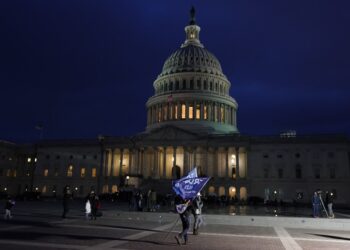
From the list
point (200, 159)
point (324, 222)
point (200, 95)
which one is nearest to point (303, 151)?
point (200, 159)

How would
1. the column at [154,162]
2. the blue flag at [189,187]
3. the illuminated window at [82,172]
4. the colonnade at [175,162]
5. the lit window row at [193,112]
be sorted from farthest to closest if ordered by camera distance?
the lit window row at [193,112]
the illuminated window at [82,172]
the column at [154,162]
the colonnade at [175,162]
the blue flag at [189,187]

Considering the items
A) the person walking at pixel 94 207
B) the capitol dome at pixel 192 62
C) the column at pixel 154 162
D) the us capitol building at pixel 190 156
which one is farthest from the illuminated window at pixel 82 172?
the person walking at pixel 94 207

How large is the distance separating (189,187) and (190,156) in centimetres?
7063

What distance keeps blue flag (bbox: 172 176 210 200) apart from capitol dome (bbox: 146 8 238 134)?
75.2 meters

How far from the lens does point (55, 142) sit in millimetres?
99875

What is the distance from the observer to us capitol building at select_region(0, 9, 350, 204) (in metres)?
82.6

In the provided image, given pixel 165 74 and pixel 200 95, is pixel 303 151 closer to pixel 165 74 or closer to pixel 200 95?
pixel 200 95

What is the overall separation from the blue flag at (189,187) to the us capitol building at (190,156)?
193ft

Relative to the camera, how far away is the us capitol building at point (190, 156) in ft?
271

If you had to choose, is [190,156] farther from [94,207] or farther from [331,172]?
[94,207]

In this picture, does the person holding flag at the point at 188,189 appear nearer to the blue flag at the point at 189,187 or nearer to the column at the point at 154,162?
the blue flag at the point at 189,187

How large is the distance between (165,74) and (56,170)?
4210 centimetres

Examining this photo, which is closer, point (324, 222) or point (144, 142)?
point (324, 222)

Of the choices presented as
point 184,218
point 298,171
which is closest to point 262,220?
point 184,218
